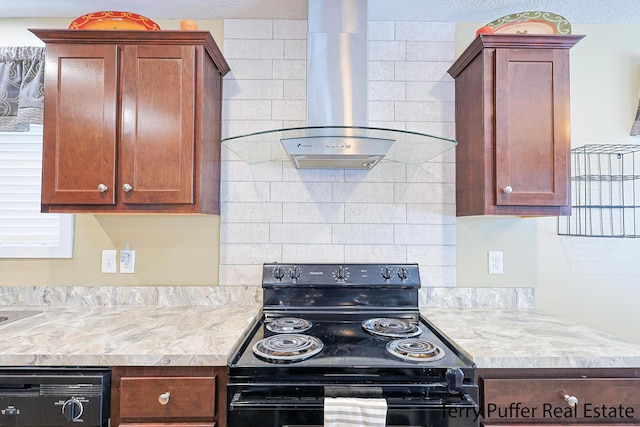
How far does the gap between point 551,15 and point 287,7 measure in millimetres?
1293

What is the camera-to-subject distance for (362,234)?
2.01 meters

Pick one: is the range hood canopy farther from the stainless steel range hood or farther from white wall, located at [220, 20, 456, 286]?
white wall, located at [220, 20, 456, 286]

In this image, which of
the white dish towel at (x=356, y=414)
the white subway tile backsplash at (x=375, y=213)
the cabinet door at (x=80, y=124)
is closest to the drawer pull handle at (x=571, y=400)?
the white dish towel at (x=356, y=414)

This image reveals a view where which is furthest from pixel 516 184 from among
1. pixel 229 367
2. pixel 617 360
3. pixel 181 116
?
pixel 181 116

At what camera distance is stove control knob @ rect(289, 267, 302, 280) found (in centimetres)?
187

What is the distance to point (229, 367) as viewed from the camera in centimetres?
124

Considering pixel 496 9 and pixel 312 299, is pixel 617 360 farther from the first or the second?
pixel 496 9

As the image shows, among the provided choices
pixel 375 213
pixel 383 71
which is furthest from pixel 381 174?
pixel 383 71

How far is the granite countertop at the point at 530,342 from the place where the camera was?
1249 mm

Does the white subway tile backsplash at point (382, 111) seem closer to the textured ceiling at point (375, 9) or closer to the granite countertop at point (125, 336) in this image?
the textured ceiling at point (375, 9)

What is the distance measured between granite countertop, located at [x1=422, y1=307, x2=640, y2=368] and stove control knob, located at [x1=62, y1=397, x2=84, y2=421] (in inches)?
52.3

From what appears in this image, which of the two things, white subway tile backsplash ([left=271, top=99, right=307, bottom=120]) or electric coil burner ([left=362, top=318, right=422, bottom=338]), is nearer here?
electric coil burner ([left=362, top=318, right=422, bottom=338])

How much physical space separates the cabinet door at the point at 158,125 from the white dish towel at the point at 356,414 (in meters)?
1.05

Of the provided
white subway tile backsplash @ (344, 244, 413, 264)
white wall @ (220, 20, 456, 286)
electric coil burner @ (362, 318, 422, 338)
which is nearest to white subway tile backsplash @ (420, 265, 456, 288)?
white wall @ (220, 20, 456, 286)
